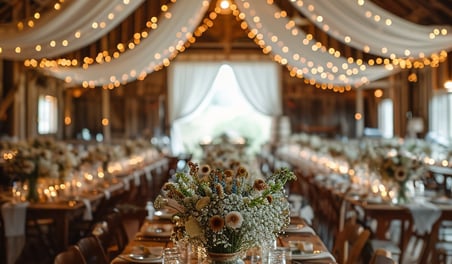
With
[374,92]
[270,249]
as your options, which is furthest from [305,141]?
[270,249]

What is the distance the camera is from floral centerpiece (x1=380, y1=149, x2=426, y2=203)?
18.9ft

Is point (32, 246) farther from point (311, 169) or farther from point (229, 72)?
point (229, 72)

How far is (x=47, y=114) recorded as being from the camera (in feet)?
53.3

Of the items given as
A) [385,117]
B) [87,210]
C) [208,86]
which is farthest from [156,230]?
[385,117]

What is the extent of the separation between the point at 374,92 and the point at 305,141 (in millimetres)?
5316

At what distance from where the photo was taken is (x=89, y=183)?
23.7 feet

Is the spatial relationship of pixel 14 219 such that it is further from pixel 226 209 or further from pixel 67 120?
pixel 67 120

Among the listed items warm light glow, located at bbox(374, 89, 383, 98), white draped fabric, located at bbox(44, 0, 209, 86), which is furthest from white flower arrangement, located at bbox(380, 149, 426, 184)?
warm light glow, located at bbox(374, 89, 383, 98)

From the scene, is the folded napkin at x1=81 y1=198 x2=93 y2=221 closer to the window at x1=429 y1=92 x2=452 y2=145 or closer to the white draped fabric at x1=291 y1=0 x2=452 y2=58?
the white draped fabric at x1=291 y1=0 x2=452 y2=58

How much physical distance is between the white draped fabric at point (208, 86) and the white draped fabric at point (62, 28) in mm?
10369

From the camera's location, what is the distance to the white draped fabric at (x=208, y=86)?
53.2 ft

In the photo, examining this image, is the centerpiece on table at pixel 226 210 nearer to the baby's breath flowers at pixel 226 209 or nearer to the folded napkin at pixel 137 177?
the baby's breath flowers at pixel 226 209

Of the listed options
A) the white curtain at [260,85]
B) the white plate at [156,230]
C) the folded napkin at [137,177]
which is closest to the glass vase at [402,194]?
the white plate at [156,230]

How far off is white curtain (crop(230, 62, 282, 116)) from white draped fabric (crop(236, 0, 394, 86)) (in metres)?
6.49
